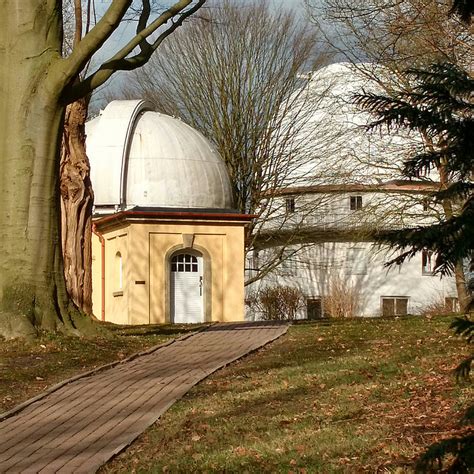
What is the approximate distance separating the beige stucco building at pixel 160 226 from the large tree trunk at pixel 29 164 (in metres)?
19.8

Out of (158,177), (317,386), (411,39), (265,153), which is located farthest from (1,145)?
(265,153)

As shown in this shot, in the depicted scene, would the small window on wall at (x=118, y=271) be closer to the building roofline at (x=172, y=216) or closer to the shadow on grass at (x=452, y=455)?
the building roofline at (x=172, y=216)

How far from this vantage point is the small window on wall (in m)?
37.0

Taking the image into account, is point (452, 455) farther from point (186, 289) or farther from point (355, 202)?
point (355, 202)

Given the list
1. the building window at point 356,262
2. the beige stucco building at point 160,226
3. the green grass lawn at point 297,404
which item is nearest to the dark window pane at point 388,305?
the building window at point 356,262

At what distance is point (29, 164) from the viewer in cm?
1517

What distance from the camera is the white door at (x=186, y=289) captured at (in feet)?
118

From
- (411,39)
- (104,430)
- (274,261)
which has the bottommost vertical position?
(104,430)

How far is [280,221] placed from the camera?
162ft

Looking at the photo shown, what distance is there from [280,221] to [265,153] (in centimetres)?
332

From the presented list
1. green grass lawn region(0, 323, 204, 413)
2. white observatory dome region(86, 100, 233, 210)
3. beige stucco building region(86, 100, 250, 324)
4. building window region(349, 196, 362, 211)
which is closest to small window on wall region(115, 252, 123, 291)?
beige stucco building region(86, 100, 250, 324)

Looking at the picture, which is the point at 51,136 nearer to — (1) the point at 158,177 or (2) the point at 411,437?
(2) the point at 411,437

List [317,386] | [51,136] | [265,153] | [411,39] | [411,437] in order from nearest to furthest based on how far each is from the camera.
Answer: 1. [411,437]
2. [317,386]
3. [51,136]
4. [411,39]
5. [265,153]

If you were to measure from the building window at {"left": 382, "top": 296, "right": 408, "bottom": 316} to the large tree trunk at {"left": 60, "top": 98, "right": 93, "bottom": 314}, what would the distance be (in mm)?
28680
